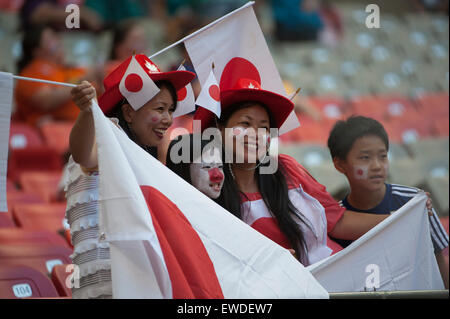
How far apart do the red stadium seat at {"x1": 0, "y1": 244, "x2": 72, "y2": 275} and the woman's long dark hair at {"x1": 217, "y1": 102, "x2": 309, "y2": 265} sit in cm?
85

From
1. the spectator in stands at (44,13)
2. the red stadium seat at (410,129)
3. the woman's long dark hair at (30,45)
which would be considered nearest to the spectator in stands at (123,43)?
the woman's long dark hair at (30,45)

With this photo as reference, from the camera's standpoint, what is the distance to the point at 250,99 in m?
2.44

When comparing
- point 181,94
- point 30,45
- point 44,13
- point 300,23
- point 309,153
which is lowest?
point 181,94

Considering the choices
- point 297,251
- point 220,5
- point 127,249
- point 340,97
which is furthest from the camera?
point 340,97

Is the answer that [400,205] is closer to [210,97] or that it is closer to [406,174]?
[210,97]

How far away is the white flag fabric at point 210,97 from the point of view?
2.31 m

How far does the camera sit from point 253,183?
248 cm

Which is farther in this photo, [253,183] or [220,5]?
[220,5]

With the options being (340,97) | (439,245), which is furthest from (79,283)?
(340,97)

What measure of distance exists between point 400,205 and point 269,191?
574mm

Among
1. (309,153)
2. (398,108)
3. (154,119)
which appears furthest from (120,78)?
(398,108)

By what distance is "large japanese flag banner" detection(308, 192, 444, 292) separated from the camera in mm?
2252
